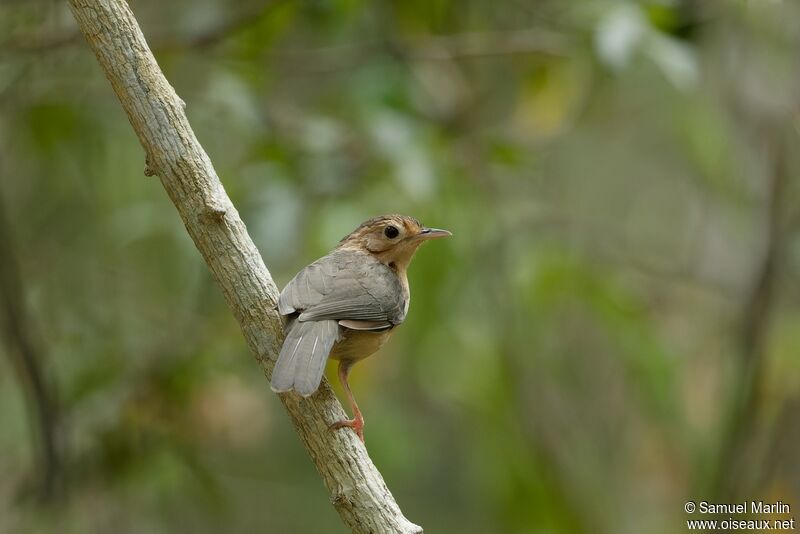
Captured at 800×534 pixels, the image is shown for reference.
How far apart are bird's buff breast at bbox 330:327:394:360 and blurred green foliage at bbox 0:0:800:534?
2.70 feet

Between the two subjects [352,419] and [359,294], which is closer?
[352,419]

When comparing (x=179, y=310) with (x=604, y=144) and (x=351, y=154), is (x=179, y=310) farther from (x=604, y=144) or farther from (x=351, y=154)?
(x=604, y=144)

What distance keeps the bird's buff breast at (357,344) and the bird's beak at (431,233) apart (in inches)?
22.5

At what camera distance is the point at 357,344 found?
3.96 m

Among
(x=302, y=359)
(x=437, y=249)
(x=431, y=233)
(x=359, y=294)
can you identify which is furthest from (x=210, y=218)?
(x=437, y=249)

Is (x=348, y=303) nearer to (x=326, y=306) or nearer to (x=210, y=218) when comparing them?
(x=326, y=306)

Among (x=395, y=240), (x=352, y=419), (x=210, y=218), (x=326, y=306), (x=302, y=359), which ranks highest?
(x=395, y=240)

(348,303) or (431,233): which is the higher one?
(431,233)

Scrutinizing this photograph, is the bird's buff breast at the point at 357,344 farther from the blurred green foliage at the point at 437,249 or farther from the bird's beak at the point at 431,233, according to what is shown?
the blurred green foliage at the point at 437,249

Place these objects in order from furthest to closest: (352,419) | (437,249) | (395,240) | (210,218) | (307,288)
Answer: (437,249)
(395,240)
(352,419)
(307,288)
(210,218)

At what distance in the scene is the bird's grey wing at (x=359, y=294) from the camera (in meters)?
3.70

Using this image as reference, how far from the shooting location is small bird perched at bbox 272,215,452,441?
316 centimetres

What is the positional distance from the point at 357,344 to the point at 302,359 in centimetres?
83

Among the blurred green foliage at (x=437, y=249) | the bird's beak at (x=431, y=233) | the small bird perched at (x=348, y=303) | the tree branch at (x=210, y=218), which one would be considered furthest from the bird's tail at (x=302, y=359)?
the blurred green foliage at (x=437, y=249)
